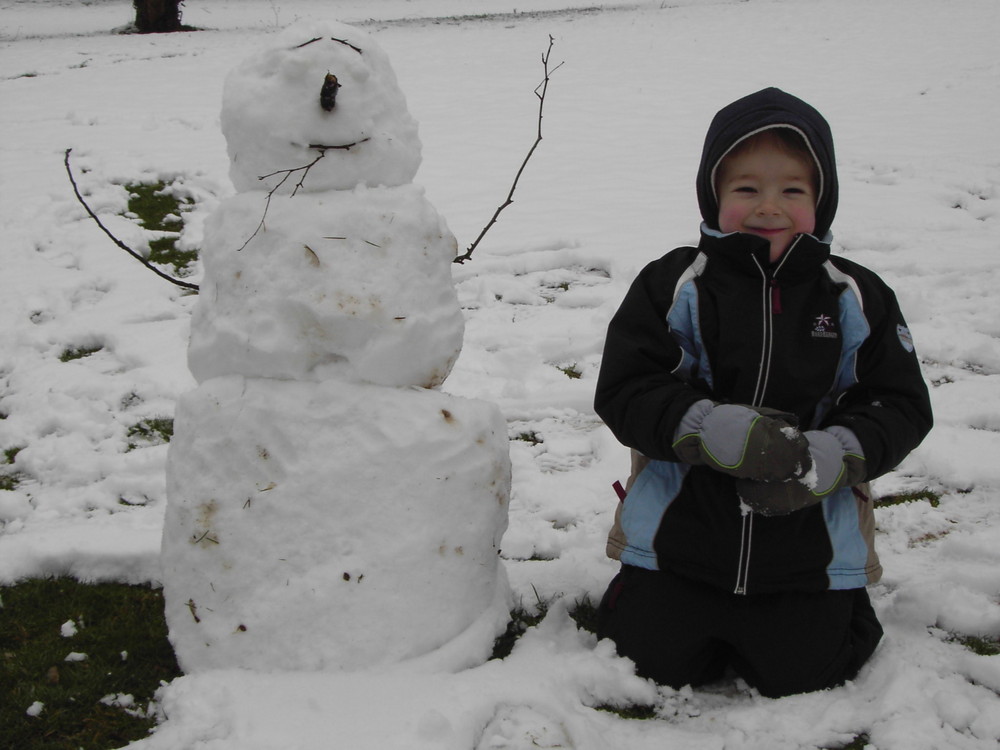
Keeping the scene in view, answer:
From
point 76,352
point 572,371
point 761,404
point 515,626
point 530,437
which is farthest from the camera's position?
point 76,352

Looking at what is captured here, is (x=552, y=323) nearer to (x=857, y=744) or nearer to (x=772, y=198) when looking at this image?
(x=772, y=198)

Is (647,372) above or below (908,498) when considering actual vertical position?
above

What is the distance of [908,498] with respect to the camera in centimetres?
284

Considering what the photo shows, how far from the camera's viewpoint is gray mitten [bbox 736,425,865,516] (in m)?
1.92

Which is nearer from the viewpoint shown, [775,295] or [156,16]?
[775,295]

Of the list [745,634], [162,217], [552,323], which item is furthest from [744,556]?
[162,217]

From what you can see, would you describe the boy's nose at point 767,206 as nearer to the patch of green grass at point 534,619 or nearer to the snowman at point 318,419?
the snowman at point 318,419

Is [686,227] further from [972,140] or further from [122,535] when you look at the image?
[122,535]

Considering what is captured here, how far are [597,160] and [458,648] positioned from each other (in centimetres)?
570

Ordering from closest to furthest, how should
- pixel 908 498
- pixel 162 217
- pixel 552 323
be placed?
1. pixel 908 498
2. pixel 552 323
3. pixel 162 217

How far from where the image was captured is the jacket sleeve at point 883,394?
1998 mm

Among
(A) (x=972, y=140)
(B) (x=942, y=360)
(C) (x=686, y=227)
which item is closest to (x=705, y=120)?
(A) (x=972, y=140)

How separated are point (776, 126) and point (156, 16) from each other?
15.7m

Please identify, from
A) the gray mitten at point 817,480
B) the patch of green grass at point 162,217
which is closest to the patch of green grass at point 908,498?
the gray mitten at point 817,480
